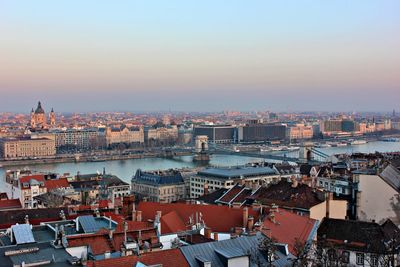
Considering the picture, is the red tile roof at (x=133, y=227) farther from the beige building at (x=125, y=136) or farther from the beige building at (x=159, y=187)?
the beige building at (x=125, y=136)

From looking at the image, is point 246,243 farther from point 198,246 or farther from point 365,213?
point 365,213

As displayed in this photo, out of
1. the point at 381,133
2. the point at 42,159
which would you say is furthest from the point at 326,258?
the point at 381,133

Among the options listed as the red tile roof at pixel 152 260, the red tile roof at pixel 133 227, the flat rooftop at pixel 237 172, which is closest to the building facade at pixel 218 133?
the flat rooftop at pixel 237 172

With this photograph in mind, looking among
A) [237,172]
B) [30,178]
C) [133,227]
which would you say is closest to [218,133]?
[237,172]

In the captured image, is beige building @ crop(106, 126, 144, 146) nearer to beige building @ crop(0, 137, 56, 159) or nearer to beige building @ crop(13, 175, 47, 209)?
beige building @ crop(0, 137, 56, 159)

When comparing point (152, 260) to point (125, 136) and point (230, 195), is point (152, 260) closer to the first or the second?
point (230, 195)

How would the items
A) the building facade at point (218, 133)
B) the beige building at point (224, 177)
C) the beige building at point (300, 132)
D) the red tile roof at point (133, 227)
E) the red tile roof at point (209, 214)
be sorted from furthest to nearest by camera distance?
1. the beige building at point (300, 132)
2. the building facade at point (218, 133)
3. the beige building at point (224, 177)
4. the red tile roof at point (209, 214)
5. the red tile roof at point (133, 227)
